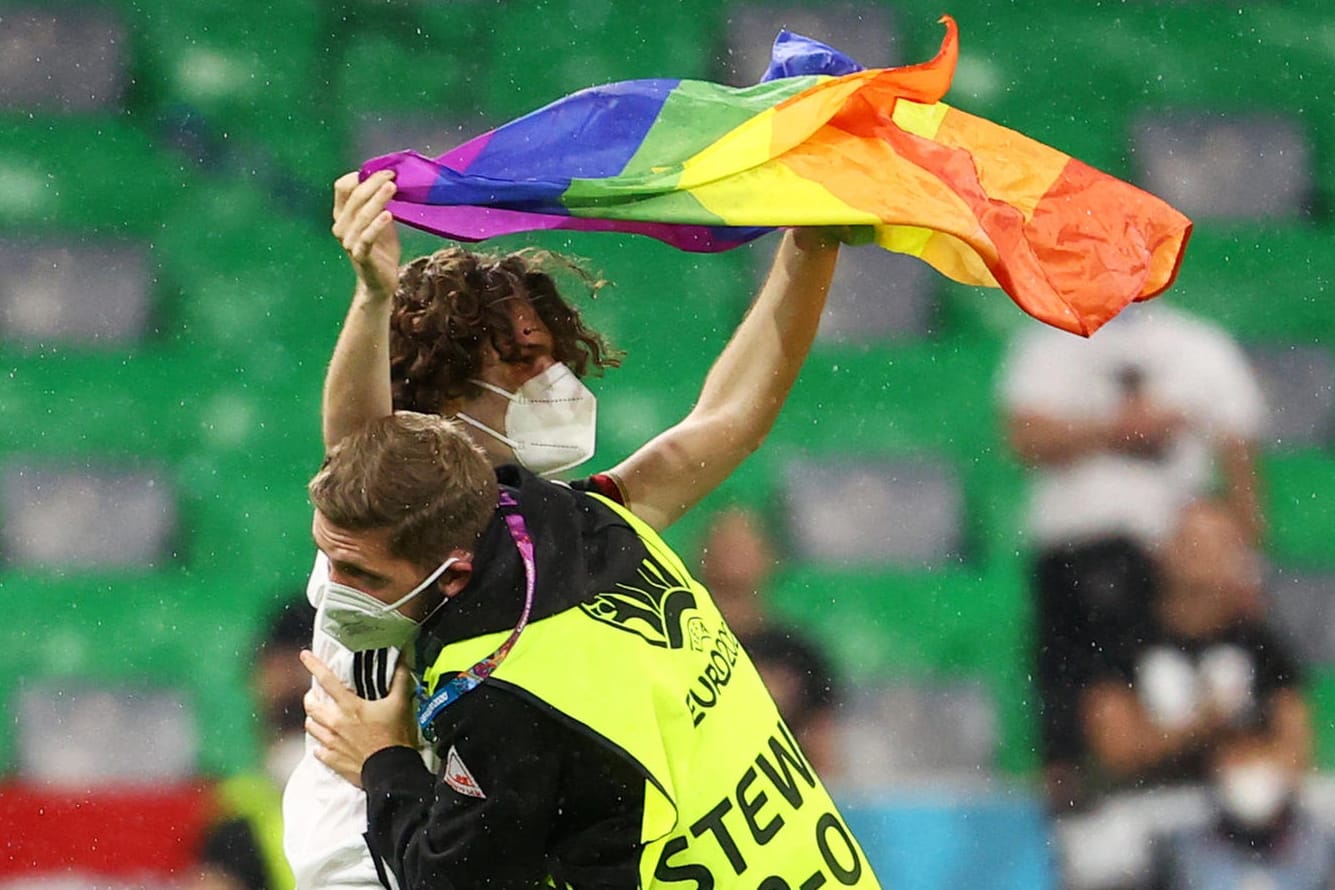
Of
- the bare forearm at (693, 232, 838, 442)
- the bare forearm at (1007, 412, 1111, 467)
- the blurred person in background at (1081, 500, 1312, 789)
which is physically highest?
the bare forearm at (693, 232, 838, 442)

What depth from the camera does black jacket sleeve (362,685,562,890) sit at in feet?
6.12

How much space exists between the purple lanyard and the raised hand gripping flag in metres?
0.44

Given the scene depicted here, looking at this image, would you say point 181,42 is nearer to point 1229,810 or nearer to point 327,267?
point 327,267

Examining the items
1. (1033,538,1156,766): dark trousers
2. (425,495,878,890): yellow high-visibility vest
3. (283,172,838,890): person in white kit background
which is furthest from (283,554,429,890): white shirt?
(1033,538,1156,766): dark trousers

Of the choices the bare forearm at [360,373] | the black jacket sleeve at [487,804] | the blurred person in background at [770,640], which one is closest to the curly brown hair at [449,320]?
the bare forearm at [360,373]

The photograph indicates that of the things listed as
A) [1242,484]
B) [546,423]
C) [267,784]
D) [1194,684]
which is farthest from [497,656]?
[1242,484]

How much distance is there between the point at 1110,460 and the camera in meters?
4.63

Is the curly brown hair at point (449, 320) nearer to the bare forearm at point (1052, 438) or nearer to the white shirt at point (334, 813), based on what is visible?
the white shirt at point (334, 813)

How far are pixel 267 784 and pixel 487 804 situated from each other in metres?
2.55

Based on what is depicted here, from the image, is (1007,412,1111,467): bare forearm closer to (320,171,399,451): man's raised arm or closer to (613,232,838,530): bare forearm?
(613,232,838,530): bare forearm

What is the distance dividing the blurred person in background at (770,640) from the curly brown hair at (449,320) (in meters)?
2.01

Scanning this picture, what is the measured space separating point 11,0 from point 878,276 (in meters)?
2.38

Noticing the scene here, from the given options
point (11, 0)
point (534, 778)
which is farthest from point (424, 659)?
point (11, 0)

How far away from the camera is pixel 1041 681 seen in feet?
14.8
